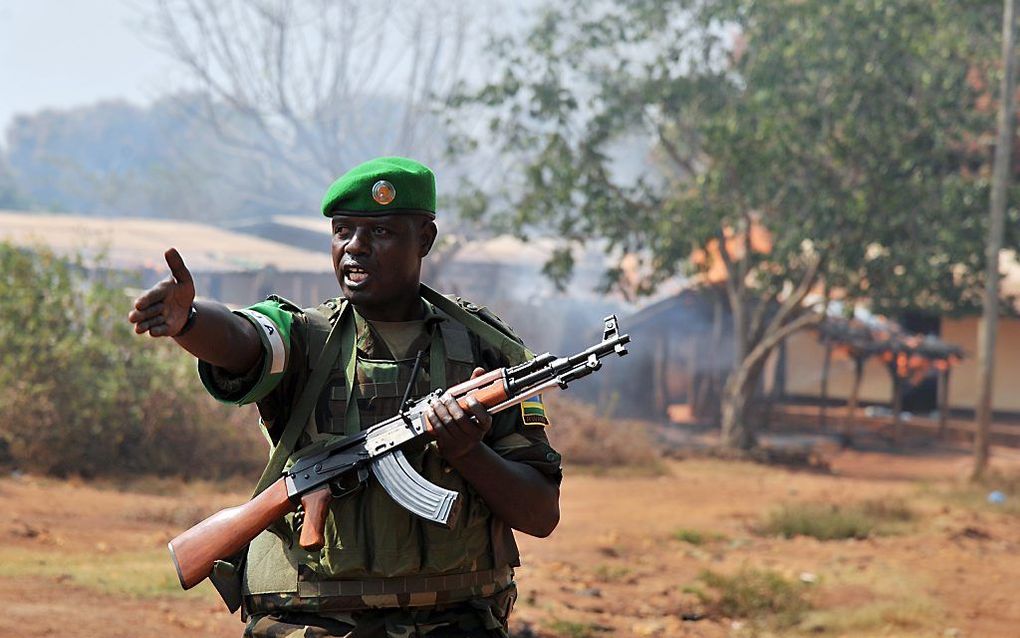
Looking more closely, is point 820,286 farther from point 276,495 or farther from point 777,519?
point 276,495

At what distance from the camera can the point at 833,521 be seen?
11023 mm

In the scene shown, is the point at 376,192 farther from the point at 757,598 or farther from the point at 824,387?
the point at 824,387

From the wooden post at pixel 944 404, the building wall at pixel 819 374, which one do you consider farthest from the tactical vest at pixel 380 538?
the building wall at pixel 819 374

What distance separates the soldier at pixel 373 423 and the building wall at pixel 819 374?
20.6m

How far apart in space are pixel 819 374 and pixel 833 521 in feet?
41.5

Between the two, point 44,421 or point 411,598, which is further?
point 44,421

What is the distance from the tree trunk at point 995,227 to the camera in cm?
1455

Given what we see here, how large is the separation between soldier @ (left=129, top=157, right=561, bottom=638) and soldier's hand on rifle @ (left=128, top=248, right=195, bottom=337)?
244 mm

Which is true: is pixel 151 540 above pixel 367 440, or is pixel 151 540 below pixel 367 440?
below

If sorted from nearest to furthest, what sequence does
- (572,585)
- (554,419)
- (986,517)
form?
(572,585), (986,517), (554,419)

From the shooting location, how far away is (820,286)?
70.4ft

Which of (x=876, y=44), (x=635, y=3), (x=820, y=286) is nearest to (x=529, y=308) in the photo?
(x=820, y=286)

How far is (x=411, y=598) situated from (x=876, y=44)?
14242mm

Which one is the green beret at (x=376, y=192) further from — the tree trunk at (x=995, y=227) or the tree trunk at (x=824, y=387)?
the tree trunk at (x=824, y=387)
